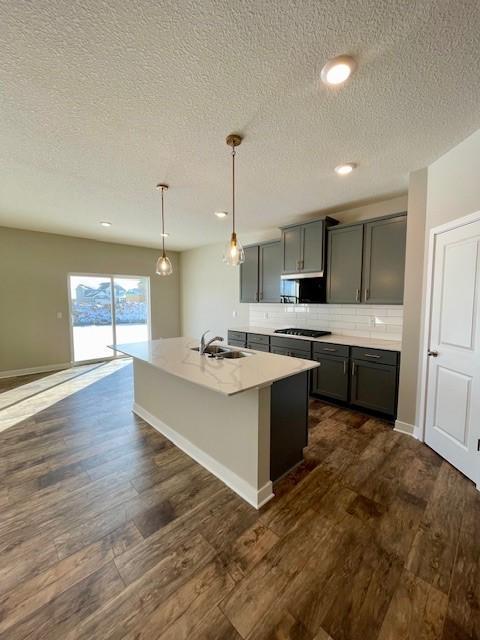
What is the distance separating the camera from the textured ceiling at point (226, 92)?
1.18 m

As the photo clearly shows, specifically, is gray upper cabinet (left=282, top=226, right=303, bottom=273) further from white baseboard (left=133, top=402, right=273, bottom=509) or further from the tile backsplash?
white baseboard (left=133, top=402, right=273, bottom=509)

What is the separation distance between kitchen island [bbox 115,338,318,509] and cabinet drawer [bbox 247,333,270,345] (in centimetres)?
153

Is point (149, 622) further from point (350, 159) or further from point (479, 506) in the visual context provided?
point (350, 159)

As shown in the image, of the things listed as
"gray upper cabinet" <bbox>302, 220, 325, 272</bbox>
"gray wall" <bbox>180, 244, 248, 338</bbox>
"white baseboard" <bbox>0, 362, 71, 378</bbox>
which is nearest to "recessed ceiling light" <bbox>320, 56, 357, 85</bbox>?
"gray upper cabinet" <bbox>302, 220, 325, 272</bbox>

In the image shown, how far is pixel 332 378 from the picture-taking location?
3439 millimetres

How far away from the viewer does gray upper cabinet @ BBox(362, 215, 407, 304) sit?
3.00 metres

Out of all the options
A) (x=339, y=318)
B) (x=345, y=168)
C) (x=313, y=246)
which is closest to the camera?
(x=345, y=168)

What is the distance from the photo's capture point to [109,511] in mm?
1805

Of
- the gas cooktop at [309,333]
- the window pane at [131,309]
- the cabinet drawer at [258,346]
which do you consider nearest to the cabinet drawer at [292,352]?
the cabinet drawer at [258,346]

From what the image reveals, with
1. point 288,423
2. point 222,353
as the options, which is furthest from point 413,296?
point 222,353

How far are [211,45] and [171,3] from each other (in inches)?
9.5

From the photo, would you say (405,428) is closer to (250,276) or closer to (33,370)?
(250,276)

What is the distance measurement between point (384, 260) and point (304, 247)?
1109 millimetres

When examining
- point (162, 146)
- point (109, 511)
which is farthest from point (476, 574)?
point (162, 146)
